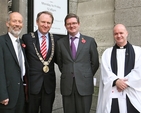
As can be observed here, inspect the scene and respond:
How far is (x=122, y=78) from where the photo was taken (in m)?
3.08

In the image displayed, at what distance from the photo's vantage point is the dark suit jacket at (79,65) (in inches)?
127

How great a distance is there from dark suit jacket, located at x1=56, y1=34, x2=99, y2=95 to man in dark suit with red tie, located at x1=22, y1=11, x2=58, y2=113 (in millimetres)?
177

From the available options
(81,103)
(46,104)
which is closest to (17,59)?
(46,104)

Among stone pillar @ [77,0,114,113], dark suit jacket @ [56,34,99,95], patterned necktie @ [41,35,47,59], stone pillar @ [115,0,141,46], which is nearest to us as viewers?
dark suit jacket @ [56,34,99,95]

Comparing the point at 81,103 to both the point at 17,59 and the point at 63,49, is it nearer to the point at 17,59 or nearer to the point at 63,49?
the point at 63,49

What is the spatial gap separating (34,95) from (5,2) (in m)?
1.83

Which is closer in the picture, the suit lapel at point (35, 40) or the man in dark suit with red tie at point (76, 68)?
the man in dark suit with red tie at point (76, 68)

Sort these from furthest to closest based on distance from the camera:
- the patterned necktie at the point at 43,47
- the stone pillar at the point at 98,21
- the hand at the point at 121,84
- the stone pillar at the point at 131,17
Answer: the stone pillar at the point at 98,21 → the stone pillar at the point at 131,17 → the patterned necktie at the point at 43,47 → the hand at the point at 121,84

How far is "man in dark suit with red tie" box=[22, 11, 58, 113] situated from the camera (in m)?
3.27

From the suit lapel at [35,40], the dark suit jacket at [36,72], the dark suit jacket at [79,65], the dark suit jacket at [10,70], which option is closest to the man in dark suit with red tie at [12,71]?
the dark suit jacket at [10,70]

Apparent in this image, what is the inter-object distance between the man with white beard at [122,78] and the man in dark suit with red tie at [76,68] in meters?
0.24

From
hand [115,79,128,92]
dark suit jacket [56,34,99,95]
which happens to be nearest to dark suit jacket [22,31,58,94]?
dark suit jacket [56,34,99,95]

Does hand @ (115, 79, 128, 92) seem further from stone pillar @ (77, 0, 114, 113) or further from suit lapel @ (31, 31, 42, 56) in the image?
stone pillar @ (77, 0, 114, 113)

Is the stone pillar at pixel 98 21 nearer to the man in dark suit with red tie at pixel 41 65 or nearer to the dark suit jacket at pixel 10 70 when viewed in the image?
the man in dark suit with red tie at pixel 41 65
